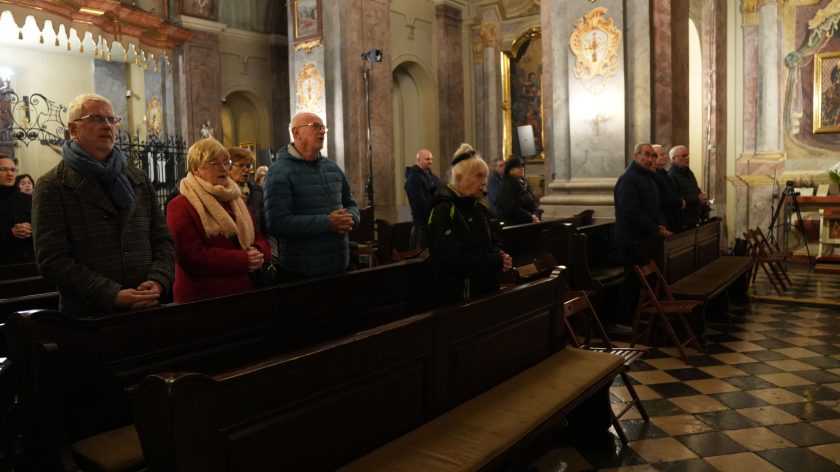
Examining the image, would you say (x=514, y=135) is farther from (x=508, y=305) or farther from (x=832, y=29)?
(x=508, y=305)

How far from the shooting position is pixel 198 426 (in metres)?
1.89

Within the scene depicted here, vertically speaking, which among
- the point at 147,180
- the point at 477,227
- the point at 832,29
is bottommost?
the point at 477,227

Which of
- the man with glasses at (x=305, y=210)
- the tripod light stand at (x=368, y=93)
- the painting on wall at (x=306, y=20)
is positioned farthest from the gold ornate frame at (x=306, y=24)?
the man with glasses at (x=305, y=210)

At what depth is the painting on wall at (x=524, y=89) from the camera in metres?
15.3

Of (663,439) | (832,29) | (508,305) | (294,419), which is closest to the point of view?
(294,419)

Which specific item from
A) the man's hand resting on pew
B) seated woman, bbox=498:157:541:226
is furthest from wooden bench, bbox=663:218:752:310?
the man's hand resting on pew

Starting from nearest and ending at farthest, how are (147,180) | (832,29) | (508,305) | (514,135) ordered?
(147,180) < (508,305) < (832,29) < (514,135)

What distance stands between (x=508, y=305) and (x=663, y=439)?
4.46ft

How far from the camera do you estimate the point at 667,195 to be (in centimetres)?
745

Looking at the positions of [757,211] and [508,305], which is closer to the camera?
[508,305]

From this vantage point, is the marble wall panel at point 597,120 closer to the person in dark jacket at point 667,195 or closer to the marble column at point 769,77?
the person in dark jacket at point 667,195

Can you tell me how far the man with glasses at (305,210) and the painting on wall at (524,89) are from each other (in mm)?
11596

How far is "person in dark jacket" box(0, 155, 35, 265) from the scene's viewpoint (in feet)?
18.0

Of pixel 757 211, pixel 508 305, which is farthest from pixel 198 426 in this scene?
pixel 757 211
